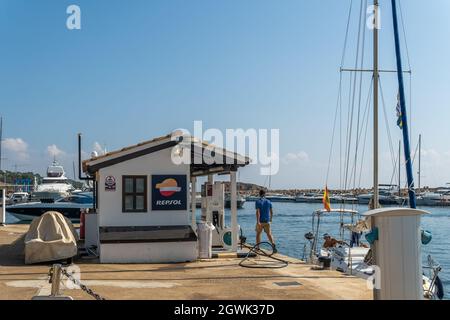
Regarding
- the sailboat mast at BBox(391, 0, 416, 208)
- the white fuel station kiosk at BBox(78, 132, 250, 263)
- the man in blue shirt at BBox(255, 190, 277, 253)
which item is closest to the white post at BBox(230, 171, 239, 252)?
the white fuel station kiosk at BBox(78, 132, 250, 263)

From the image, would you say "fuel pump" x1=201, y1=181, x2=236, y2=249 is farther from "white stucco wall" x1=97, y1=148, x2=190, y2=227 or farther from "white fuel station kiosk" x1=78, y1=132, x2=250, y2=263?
"white stucco wall" x1=97, y1=148, x2=190, y2=227

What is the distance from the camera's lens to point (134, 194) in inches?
522

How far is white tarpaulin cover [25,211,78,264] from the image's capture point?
467 inches

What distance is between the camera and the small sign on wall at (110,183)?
13.1 meters

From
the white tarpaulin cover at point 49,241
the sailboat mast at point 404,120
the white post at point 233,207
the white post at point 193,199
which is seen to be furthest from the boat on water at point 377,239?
the white tarpaulin cover at point 49,241

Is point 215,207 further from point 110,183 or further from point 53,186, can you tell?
point 53,186

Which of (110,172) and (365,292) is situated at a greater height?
(110,172)

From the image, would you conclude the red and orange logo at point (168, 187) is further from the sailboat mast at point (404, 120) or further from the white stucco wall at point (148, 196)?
the sailboat mast at point (404, 120)

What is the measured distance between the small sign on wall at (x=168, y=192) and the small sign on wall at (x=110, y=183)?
1.00m

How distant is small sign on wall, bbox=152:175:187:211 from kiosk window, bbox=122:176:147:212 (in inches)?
10.0

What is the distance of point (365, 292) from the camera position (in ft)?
29.2

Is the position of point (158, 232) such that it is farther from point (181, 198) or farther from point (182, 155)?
point (182, 155)
